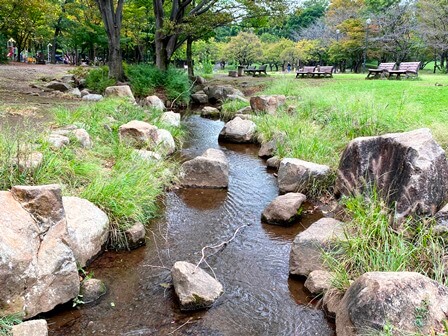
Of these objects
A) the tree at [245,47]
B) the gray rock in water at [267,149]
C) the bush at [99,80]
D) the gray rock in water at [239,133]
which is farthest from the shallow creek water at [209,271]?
the tree at [245,47]

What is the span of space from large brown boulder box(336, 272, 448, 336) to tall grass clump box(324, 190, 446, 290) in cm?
52

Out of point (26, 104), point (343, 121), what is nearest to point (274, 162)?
point (343, 121)

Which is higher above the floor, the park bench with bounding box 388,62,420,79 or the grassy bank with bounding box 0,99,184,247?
the park bench with bounding box 388,62,420,79

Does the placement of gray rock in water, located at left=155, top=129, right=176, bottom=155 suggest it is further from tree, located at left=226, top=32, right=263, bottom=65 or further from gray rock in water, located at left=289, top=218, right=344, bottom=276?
tree, located at left=226, top=32, right=263, bottom=65

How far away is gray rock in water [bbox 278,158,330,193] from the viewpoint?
6.10 metres

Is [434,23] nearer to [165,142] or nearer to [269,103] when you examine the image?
[269,103]

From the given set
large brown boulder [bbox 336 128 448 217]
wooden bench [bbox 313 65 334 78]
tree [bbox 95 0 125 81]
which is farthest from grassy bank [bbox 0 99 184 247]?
wooden bench [bbox 313 65 334 78]

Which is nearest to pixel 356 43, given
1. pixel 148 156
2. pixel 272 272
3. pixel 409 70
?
pixel 409 70

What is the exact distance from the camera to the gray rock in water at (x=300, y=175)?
610 centimetres

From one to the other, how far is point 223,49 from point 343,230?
40.5 meters

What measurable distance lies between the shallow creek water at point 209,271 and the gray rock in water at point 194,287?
76 mm

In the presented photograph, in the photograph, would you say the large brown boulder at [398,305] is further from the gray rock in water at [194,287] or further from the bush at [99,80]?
the bush at [99,80]

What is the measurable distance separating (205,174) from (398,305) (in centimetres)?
434

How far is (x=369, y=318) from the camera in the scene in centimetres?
271
